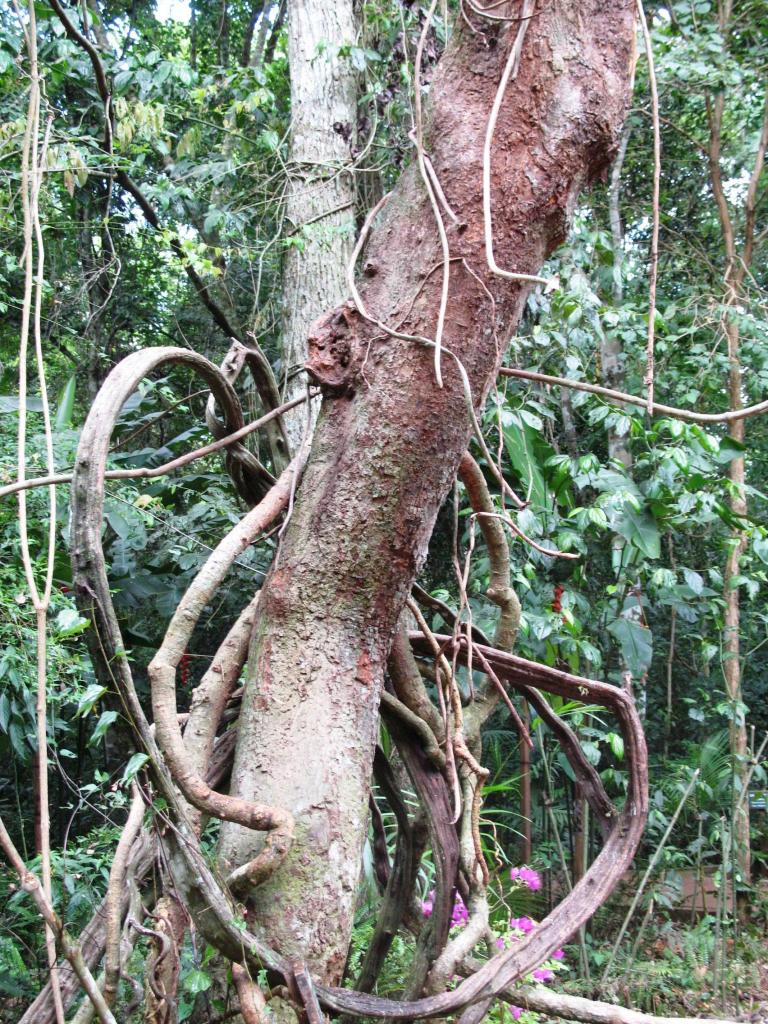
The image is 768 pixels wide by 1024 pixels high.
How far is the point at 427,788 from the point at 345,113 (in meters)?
2.88

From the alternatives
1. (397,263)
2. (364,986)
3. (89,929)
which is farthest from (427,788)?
(397,263)

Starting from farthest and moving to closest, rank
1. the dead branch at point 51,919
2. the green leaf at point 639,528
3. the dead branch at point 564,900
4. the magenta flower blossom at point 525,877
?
the green leaf at point 639,528
the magenta flower blossom at point 525,877
the dead branch at point 564,900
the dead branch at point 51,919

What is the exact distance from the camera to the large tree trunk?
1009 millimetres

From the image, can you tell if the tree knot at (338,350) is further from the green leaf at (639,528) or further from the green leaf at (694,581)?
the green leaf at (694,581)

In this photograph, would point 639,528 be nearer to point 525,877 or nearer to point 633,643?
point 633,643

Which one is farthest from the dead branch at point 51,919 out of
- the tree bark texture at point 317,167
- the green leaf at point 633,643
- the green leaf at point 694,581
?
the green leaf at point 694,581

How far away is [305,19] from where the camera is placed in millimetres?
3291

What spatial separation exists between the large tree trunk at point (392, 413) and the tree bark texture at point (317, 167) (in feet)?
6.42

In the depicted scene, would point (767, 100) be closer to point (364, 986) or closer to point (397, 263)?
point (397, 263)

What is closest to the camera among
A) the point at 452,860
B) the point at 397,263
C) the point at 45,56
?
the point at 397,263

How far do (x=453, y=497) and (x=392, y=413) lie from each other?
1.07 m

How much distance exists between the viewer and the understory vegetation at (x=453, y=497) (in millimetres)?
1771

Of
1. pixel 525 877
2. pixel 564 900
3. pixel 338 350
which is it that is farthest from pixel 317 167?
pixel 564 900

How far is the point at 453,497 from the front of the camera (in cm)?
208
